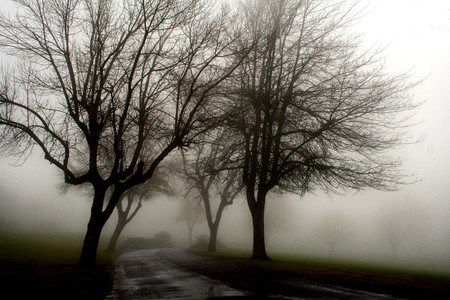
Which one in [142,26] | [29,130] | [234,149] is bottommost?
[29,130]

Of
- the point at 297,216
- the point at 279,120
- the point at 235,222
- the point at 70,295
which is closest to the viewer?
the point at 70,295

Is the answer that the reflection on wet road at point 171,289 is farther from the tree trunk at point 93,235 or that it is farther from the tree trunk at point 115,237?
the tree trunk at point 115,237

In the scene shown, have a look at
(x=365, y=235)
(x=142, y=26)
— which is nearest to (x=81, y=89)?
(x=142, y=26)

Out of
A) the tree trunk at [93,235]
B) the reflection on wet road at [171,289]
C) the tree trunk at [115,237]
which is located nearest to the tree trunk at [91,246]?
the tree trunk at [93,235]

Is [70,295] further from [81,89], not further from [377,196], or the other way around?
[377,196]

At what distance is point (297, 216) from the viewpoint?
245 ft

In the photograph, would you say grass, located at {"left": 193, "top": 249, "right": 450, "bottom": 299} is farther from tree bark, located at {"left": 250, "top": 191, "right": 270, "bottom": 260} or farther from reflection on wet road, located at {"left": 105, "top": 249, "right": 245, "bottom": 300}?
reflection on wet road, located at {"left": 105, "top": 249, "right": 245, "bottom": 300}

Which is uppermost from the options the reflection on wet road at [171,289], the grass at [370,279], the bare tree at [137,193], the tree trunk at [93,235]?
the bare tree at [137,193]

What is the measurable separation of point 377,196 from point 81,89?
97594mm

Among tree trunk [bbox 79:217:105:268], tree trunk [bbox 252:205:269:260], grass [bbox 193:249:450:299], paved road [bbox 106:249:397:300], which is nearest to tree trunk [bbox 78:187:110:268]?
tree trunk [bbox 79:217:105:268]

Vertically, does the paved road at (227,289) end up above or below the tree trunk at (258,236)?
below

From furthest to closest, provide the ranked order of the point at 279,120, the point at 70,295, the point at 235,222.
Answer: the point at 235,222 < the point at 279,120 < the point at 70,295

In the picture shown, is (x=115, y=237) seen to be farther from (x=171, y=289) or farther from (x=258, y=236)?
(x=171, y=289)

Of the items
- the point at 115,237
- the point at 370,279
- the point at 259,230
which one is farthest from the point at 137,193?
the point at 370,279
